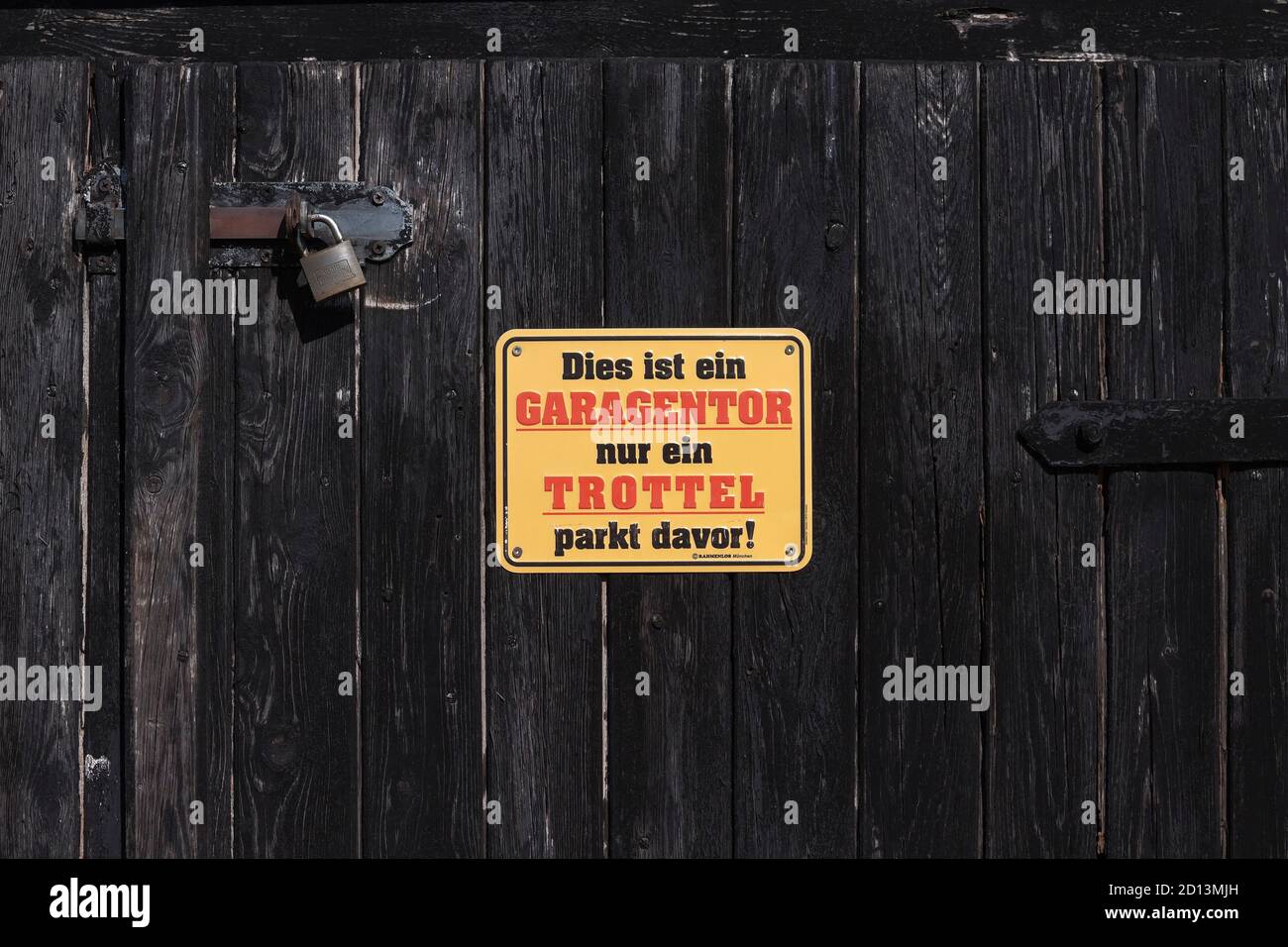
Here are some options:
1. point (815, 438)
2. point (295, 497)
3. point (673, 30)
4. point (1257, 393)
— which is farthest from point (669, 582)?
point (1257, 393)

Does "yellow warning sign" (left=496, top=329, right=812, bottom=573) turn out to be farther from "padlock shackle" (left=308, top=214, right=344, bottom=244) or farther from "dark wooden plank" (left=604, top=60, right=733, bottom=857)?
"padlock shackle" (left=308, top=214, right=344, bottom=244)

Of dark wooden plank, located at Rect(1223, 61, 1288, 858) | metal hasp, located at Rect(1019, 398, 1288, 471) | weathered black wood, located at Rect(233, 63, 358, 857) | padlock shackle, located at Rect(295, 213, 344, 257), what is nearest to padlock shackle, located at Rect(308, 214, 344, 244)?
padlock shackle, located at Rect(295, 213, 344, 257)

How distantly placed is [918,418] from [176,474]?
4.68 ft

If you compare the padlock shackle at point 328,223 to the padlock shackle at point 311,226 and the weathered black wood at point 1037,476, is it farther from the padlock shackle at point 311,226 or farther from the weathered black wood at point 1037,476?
the weathered black wood at point 1037,476

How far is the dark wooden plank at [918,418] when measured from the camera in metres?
1.73

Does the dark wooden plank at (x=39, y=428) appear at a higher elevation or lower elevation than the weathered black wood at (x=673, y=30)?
lower

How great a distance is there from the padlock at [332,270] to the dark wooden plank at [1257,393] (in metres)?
1.66

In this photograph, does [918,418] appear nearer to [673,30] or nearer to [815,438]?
[815,438]

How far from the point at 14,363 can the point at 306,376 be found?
1.83 ft

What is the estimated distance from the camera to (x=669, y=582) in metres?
1.74

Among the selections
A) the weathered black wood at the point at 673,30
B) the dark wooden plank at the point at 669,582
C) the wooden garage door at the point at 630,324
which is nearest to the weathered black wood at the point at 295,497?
the wooden garage door at the point at 630,324

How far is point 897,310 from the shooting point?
1.73 m

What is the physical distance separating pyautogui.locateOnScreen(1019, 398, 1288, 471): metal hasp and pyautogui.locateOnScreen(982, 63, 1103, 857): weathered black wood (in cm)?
6
